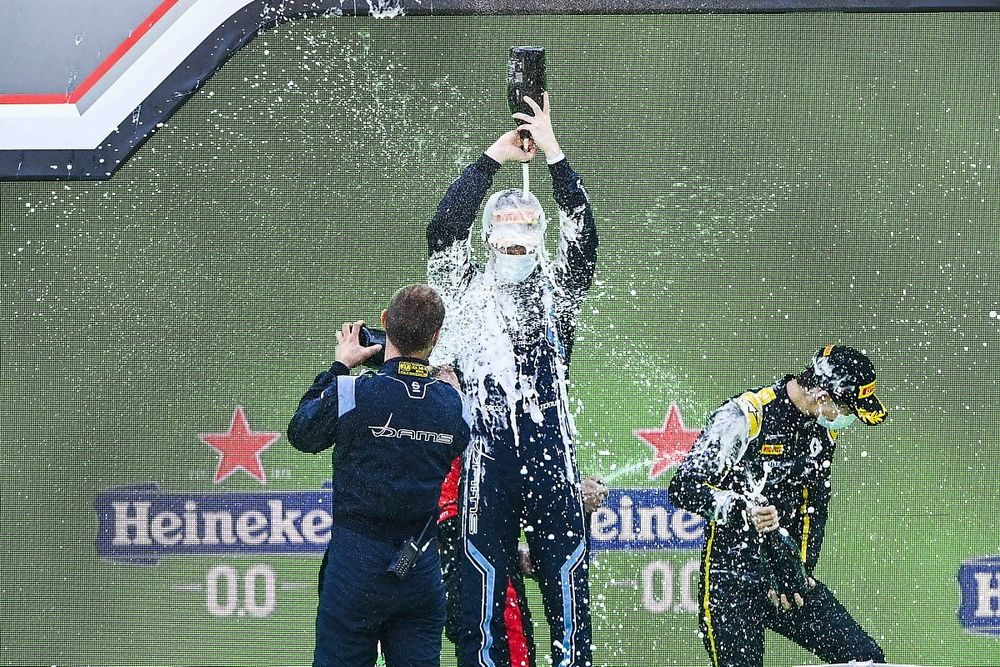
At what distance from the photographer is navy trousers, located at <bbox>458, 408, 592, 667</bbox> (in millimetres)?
4277

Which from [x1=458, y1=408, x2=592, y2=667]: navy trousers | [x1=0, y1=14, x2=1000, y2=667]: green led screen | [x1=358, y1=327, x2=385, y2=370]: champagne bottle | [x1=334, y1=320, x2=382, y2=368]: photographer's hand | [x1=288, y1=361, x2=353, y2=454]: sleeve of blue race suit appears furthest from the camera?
[x1=0, y1=14, x2=1000, y2=667]: green led screen

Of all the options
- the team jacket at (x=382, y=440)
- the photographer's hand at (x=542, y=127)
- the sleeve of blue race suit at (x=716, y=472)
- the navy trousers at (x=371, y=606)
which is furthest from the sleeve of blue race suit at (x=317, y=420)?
the sleeve of blue race suit at (x=716, y=472)

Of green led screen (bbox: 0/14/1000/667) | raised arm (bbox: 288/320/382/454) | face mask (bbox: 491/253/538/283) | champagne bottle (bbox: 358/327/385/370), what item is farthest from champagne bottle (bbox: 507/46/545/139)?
raised arm (bbox: 288/320/382/454)

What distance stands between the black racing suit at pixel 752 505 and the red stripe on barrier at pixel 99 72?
7.82ft

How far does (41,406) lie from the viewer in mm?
4664

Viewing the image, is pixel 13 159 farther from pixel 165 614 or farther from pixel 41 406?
pixel 165 614

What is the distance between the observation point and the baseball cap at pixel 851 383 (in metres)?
4.39

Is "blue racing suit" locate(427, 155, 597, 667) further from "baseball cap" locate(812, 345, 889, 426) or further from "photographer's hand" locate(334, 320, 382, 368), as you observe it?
"baseball cap" locate(812, 345, 889, 426)

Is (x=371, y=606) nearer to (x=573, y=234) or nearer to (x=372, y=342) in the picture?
(x=372, y=342)

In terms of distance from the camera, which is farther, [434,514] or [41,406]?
[41,406]

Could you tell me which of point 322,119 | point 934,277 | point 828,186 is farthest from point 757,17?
point 322,119

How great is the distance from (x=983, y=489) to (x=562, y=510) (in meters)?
1.51

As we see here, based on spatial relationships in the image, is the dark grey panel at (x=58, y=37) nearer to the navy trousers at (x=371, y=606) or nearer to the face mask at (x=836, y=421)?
the navy trousers at (x=371, y=606)

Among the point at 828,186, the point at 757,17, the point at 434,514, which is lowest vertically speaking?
the point at 434,514
